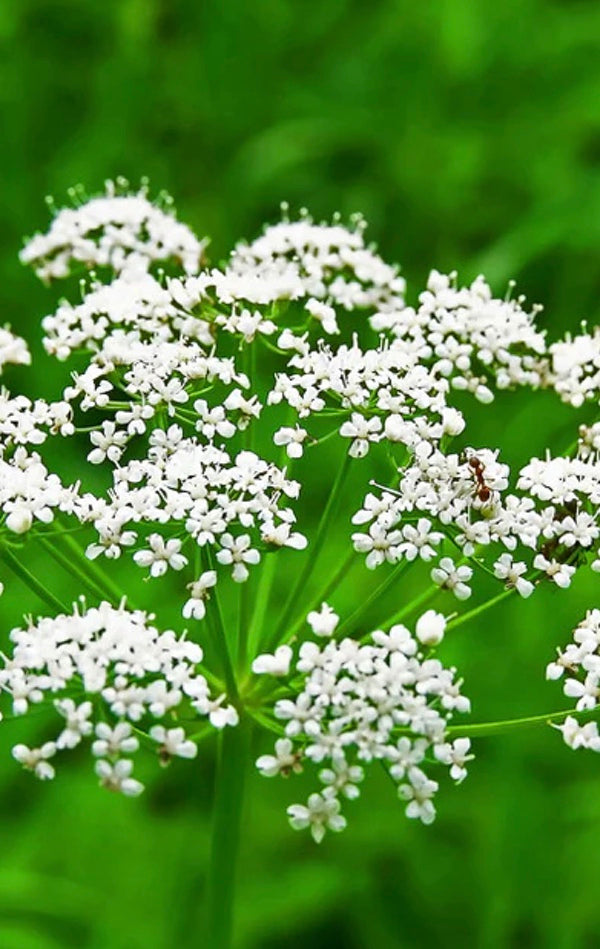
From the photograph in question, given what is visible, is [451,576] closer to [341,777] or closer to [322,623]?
[322,623]

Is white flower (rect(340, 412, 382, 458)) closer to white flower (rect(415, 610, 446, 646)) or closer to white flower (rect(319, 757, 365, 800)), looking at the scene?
white flower (rect(415, 610, 446, 646))

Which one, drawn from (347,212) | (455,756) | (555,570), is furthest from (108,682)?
(347,212)

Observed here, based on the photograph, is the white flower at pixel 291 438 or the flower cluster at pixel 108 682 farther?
the white flower at pixel 291 438

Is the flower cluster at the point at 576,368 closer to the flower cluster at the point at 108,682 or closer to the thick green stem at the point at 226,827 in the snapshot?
the thick green stem at the point at 226,827

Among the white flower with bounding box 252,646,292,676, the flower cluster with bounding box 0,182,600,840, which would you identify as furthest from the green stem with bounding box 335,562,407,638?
the white flower with bounding box 252,646,292,676

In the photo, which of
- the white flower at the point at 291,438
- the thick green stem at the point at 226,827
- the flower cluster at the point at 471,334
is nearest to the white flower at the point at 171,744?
the thick green stem at the point at 226,827

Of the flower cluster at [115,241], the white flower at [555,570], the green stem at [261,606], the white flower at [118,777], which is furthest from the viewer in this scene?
the flower cluster at [115,241]
